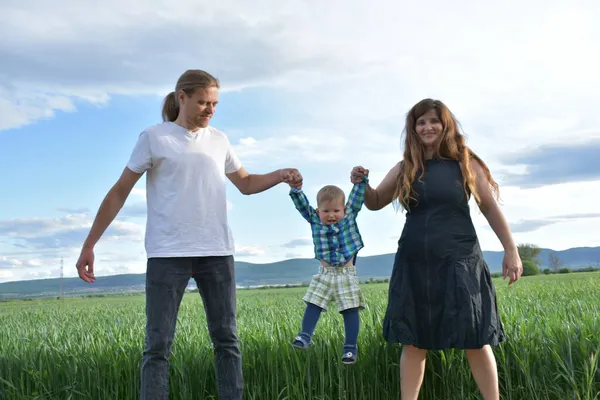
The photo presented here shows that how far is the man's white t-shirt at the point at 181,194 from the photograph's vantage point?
13.2 ft

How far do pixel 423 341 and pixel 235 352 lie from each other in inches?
52.0

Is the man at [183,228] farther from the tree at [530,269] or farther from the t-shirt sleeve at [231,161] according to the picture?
the tree at [530,269]

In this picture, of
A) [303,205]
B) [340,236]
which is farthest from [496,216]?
[303,205]

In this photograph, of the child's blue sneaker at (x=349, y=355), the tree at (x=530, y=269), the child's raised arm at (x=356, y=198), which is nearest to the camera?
the child's blue sneaker at (x=349, y=355)

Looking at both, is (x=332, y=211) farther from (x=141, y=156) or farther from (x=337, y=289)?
(x=141, y=156)

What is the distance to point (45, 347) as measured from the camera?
18.7 feet

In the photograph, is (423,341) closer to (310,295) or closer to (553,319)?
(310,295)

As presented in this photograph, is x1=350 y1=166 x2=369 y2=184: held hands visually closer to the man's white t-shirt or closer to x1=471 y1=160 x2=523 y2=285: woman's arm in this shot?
x1=471 y1=160 x2=523 y2=285: woman's arm

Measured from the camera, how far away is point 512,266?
417 cm

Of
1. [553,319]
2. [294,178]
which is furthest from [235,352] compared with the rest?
[553,319]

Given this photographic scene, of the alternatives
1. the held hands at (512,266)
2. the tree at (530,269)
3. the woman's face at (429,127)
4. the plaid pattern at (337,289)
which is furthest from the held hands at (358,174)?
the tree at (530,269)

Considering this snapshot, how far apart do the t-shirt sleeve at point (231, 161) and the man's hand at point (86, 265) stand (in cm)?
117

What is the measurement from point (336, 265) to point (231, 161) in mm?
1168

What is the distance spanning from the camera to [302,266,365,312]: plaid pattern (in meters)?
4.11
